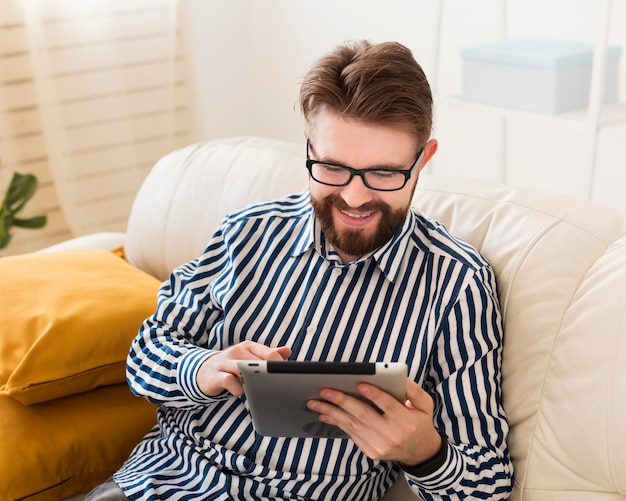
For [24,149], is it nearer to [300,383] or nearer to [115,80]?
[115,80]

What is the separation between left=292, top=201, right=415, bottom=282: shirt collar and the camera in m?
1.42

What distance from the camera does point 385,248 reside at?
142 centimetres

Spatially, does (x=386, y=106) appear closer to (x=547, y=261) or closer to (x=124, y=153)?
(x=547, y=261)

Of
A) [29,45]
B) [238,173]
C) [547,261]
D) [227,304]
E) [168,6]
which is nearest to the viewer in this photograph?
[547,261]

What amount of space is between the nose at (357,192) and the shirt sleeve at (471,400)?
21cm

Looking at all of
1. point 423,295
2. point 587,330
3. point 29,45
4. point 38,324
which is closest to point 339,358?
point 423,295

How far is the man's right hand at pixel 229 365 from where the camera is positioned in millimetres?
1324

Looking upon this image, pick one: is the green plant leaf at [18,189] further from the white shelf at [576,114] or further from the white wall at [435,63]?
the white shelf at [576,114]

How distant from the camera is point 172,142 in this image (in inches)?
137

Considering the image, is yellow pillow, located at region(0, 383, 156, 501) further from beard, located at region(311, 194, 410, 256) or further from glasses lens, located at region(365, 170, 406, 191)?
glasses lens, located at region(365, 170, 406, 191)

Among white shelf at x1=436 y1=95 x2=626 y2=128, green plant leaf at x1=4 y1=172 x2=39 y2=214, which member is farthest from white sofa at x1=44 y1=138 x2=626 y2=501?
green plant leaf at x1=4 y1=172 x2=39 y2=214

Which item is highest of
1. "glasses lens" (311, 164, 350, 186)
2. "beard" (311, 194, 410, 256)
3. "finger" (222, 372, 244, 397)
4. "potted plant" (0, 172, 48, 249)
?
"glasses lens" (311, 164, 350, 186)

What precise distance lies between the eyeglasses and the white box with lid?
0.92 m

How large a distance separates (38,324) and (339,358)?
1.95 feet
